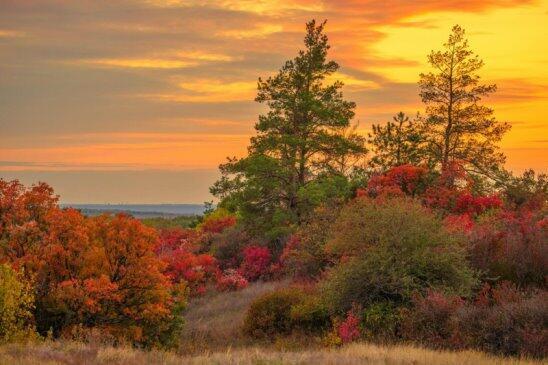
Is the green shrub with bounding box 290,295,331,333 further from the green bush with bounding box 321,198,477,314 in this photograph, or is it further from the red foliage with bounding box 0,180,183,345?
the red foliage with bounding box 0,180,183,345

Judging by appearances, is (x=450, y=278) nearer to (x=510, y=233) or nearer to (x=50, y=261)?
(x=510, y=233)

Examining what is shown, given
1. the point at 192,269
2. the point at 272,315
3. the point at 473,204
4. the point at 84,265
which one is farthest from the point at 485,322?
the point at 192,269

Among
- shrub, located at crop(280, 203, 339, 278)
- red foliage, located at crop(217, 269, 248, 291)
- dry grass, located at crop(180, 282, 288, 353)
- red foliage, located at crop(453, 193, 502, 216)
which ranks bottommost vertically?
dry grass, located at crop(180, 282, 288, 353)

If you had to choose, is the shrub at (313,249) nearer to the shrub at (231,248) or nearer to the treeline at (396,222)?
the treeline at (396,222)

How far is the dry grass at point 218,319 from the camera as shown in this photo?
1075 inches

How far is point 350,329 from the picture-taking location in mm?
24297

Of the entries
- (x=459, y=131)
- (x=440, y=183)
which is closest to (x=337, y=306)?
(x=440, y=183)

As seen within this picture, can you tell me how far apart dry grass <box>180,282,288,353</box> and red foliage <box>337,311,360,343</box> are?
3.92 metres

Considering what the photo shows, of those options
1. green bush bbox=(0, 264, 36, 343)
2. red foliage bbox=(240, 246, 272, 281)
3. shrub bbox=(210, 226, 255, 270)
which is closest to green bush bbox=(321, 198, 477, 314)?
green bush bbox=(0, 264, 36, 343)

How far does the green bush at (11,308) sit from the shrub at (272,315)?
9731mm

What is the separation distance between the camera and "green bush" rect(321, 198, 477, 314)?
24.8 meters

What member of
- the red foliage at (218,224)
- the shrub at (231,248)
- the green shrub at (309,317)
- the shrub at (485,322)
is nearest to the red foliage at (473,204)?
the shrub at (231,248)

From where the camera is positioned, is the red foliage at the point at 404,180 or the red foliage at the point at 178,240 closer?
the red foliage at the point at 404,180

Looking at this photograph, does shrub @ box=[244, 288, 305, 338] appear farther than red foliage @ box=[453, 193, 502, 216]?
No
